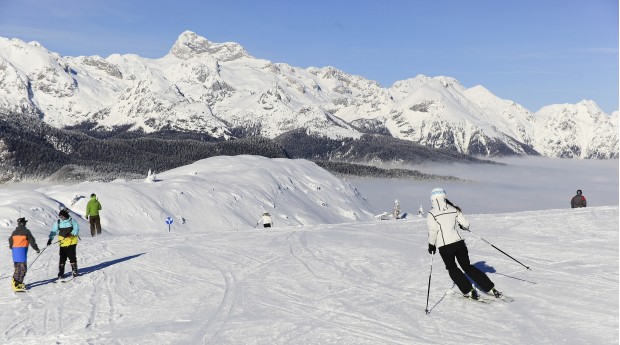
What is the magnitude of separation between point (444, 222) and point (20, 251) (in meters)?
10.2

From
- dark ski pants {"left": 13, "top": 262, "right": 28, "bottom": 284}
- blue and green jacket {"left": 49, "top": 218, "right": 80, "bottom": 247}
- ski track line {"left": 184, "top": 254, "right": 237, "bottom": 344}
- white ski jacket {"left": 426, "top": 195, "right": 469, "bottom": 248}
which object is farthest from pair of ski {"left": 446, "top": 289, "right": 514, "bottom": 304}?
dark ski pants {"left": 13, "top": 262, "right": 28, "bottom": 284}

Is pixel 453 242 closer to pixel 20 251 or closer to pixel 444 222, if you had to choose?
pixel 444 222

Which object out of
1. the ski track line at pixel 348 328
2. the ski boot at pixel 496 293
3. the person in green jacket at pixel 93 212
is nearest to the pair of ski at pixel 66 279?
the ski track line at pixel 348 328

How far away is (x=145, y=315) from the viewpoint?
11.6m

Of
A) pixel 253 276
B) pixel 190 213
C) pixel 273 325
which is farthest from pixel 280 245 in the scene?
pixel 190 213

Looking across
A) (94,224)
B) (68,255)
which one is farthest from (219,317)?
(94,224)

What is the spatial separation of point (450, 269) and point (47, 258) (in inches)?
503

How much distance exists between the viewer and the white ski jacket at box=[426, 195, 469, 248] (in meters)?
11.8

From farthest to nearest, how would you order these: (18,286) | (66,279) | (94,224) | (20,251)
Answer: (94,224) → (66,279) → (20,251) → (18,286)

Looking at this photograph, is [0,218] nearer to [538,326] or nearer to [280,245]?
[280,245]

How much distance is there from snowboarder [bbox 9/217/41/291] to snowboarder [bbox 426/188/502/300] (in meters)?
9.55

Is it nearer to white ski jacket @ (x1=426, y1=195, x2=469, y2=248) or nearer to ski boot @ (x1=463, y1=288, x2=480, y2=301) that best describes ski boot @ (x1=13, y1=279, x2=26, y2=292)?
white ski jacket @ (x1=426, y1=195, x2=469, y2=248)

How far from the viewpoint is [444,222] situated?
11828 millimetres

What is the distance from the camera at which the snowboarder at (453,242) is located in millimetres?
11789
